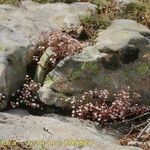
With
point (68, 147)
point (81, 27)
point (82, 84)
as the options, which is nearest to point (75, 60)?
point (82, 84)

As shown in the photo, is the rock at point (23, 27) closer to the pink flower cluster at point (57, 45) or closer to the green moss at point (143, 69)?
the pink flower cluster at point (57, 45)

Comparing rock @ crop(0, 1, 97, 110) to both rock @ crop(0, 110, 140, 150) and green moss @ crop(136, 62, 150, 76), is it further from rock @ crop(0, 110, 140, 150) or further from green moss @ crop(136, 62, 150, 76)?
green moss @ crop(136, 62, 150, 76)

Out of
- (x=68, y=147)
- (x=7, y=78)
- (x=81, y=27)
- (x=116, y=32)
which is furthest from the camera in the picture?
(x=81, y=27)

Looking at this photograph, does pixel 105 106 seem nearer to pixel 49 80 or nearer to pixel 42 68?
pixel 49 80

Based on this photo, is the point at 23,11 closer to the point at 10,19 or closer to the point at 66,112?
the point at 10,19

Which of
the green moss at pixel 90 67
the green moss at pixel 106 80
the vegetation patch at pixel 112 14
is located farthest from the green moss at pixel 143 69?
the vegetation patch at pixel 112 14
